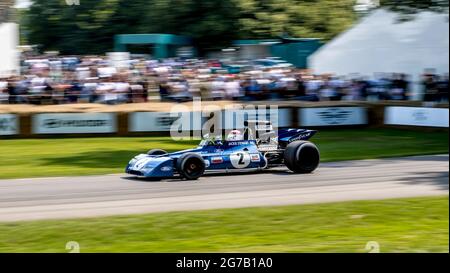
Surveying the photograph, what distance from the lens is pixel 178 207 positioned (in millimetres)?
11523

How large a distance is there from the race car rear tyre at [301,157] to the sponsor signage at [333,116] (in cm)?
996

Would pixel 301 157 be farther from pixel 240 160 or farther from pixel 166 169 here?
pixel 166 169

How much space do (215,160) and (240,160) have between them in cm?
54

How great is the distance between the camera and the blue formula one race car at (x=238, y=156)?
14.6 metres

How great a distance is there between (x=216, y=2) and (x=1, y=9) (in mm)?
16505

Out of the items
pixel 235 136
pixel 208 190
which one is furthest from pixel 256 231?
pixel 235 136

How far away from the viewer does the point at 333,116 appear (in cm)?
2583

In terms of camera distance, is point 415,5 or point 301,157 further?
point 415,5

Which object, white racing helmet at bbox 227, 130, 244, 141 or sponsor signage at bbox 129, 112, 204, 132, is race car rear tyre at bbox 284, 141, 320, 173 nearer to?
white racing helmet at bbox 227, 130, 244, 141

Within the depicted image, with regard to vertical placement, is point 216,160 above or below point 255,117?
below

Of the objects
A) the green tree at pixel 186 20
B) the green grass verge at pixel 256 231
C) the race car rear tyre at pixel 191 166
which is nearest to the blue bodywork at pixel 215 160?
the race car rear tyre at pixel 191 166

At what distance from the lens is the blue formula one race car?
573 inches

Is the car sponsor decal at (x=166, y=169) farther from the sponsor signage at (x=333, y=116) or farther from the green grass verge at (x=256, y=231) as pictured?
the sponsor signage at (x=333, y=116)

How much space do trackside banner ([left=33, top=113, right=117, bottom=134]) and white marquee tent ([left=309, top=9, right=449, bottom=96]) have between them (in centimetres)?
1349
